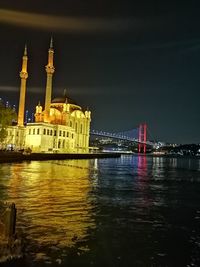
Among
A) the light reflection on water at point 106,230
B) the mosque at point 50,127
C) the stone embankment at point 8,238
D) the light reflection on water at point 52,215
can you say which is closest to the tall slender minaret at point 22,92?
the mosque at point 50,127

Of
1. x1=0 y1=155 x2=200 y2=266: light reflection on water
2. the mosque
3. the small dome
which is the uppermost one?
the small dome

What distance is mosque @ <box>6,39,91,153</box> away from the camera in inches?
4284

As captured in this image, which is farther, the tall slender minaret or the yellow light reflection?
the tall slender minaret

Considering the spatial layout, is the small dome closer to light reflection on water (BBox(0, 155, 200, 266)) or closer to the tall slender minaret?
the tall slender minaret

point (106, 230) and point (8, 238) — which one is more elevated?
point (8, 238)

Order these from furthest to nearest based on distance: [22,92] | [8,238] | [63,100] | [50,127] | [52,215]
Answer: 1. [63,100]
2. [22,92]
3. [50,127]
4. [52,215]
5. [8,238]

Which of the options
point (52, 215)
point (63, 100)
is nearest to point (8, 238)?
point (52, 215)

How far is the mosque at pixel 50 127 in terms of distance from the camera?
357 ft

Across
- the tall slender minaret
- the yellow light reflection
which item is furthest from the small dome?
the yellow light reflection

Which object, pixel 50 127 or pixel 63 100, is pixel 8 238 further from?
pixel 63 100

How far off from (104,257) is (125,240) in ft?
6.77

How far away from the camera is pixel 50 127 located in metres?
113

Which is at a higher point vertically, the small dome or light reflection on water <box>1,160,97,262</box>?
the small dome

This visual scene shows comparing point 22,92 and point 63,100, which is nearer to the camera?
point 22,92
